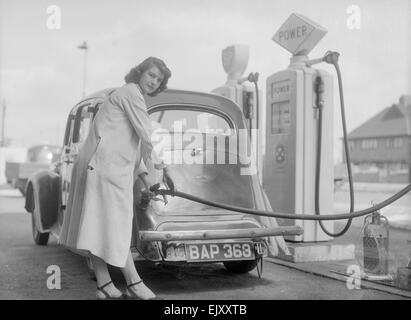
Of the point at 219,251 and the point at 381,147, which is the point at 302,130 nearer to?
the point at 219,251

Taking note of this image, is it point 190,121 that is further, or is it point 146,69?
point 190,121

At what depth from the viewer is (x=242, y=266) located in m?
5.55

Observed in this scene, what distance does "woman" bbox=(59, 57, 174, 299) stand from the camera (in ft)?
13.3

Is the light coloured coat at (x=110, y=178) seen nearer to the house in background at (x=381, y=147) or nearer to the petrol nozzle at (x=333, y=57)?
the petrol nozzle at (x=333, y=57)

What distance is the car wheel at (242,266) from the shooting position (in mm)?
5508

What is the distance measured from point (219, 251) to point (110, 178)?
111cm

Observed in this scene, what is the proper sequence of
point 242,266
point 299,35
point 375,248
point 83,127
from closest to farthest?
point 375,248 < point 242,266 < point 83,127 < point 299,35

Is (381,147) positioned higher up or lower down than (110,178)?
higher up

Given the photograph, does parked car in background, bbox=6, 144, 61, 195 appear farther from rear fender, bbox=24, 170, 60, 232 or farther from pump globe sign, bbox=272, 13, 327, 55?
pump globe sign, bbox=272, 13, 327, 55

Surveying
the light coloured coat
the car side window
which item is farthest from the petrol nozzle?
the car side window

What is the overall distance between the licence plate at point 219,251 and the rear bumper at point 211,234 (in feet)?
0.36

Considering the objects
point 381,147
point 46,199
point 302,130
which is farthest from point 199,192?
point 381,147
